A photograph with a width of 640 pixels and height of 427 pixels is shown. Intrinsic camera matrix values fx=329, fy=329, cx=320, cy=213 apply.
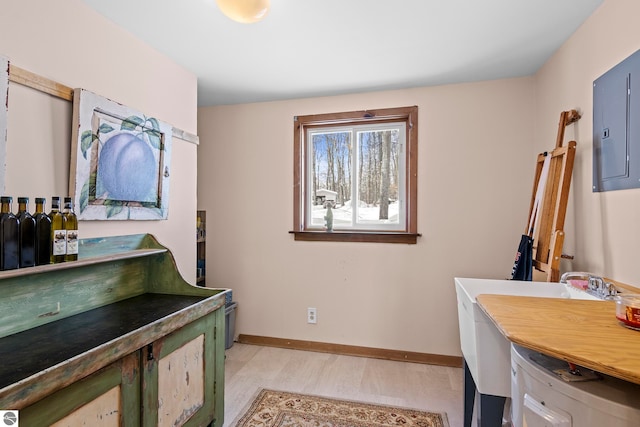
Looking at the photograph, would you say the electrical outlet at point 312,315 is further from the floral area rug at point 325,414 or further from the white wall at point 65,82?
the white wall at point 65,82

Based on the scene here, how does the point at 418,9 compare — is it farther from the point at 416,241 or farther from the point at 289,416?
the point at 289,416

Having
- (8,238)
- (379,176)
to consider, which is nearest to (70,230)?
(8,238)

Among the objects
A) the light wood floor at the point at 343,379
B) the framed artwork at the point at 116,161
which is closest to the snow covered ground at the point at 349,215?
the light wood floor at the point at 343,379

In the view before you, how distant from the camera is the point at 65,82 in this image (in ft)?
5.20

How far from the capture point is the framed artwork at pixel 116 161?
1589 mm

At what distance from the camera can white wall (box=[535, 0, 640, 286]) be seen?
1.47 meters

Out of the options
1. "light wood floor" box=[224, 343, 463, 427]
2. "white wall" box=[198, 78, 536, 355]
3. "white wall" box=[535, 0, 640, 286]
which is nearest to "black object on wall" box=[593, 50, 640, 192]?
"white wall" box=[535, 0, 640, 286]

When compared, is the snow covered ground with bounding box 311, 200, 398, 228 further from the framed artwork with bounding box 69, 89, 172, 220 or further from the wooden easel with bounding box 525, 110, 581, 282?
the framed artwork with bounding box 69, 89, 172, 220

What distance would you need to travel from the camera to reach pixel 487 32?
6.34 ft

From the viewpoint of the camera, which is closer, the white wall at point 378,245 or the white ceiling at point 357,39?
the white ceiling at point 357,39

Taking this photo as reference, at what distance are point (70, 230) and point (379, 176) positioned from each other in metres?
2.25

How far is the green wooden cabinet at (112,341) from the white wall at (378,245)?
1.25 metres

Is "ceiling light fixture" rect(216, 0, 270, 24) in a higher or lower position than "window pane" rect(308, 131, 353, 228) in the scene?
higher

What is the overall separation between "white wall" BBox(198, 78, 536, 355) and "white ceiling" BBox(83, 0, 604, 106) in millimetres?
306
